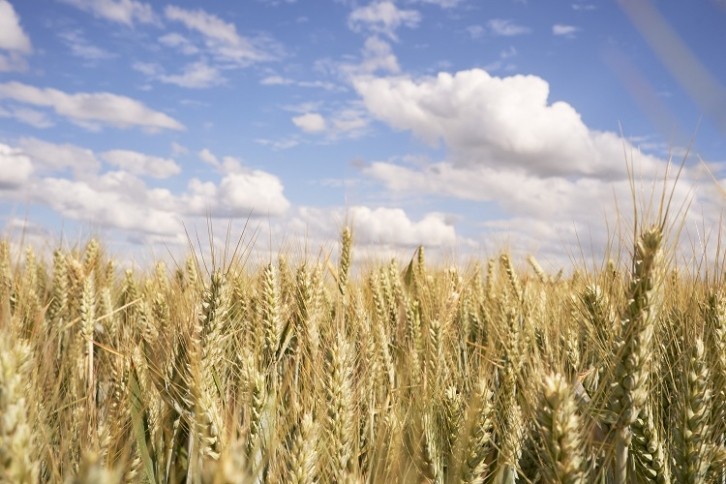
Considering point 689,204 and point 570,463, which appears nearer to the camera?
point 570,463

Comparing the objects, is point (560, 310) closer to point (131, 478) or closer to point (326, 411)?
point (326, 411)

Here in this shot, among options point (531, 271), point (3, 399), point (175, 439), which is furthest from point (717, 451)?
point (531, 271)

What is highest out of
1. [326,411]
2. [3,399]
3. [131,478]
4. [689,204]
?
[689,204]

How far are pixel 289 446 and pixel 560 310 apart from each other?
2.26 m

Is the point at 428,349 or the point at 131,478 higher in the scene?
the point at 428,349

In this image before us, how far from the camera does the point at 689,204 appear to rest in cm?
220

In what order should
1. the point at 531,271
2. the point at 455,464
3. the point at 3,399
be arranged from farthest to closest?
1. the point at 531,271
2. the point at 455,464
3. the point at 3,399

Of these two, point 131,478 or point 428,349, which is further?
point 428,349

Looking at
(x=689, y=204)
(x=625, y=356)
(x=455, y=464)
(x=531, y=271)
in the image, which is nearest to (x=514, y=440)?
(x=455, y=464)

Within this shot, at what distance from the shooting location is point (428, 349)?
3037 mm

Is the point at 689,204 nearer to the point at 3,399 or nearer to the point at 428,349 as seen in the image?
the point at 428,349

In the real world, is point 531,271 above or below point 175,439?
above

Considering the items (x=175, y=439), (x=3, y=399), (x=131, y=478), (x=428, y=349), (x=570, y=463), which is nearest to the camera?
(x=3, y=399)

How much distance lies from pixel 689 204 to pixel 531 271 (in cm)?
Answer: 662
